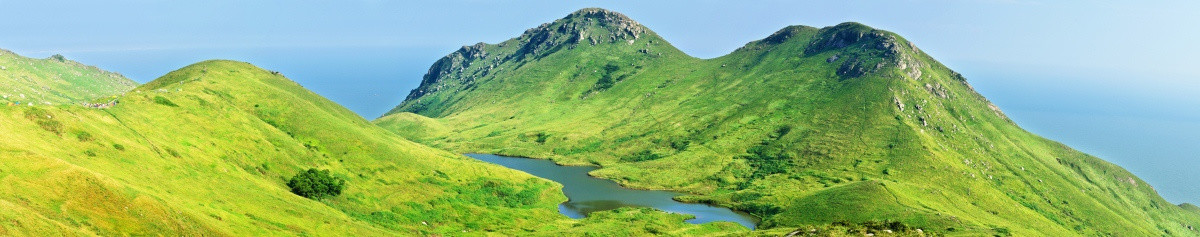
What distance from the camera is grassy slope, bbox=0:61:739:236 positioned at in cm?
7138

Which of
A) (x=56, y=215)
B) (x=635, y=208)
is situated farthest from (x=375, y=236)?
(x=635, y=208)

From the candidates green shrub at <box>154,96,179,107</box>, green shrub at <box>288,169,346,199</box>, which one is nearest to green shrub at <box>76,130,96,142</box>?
green shrub at <box>288,169,346,199</box>

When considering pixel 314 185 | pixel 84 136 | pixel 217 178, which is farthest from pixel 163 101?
pixel 84 136

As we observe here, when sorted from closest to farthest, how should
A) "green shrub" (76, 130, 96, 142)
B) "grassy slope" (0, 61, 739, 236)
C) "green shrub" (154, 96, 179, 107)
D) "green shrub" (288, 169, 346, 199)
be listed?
"grassy slope" (0, 61, 739, 236), "green shrub" (76, 130, 96, 142), "green shrub" (288, 169, 346, 199), "green shrub" (154, 96, 179, 107)

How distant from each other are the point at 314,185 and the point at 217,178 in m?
23.1

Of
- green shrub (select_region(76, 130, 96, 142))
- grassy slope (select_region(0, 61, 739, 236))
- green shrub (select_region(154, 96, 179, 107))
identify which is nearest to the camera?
grassy slope (select_region(0, 61, 739, 236))

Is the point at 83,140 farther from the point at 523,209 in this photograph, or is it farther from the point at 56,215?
the point at 523,209

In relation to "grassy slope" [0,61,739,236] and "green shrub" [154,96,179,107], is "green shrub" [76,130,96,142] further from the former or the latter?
"green shrub" [154,96,179,107]

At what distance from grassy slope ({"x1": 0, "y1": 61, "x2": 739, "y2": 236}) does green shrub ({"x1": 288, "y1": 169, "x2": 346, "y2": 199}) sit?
2.56 m

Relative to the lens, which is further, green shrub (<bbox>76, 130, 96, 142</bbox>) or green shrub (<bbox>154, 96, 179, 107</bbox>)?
green shrub (<bbox>154, 96, 179, 107</bbox>)

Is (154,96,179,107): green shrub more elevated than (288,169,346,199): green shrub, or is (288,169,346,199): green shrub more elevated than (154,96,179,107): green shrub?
(154,96,179,107): green shrub

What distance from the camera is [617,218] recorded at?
576ft

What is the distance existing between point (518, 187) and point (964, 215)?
139 meters

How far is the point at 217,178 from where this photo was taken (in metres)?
111
